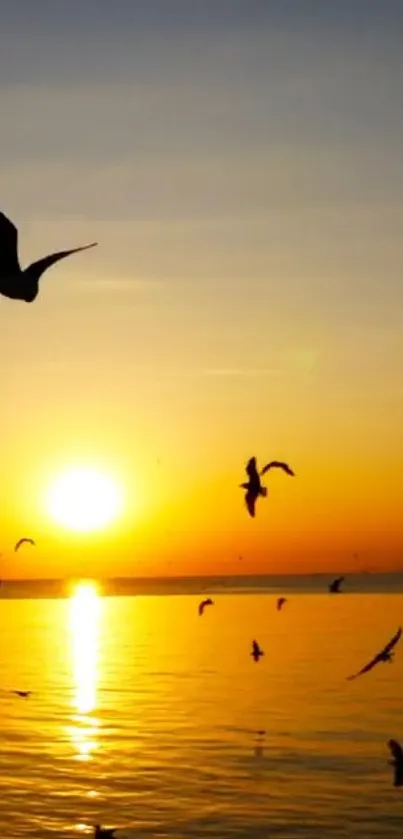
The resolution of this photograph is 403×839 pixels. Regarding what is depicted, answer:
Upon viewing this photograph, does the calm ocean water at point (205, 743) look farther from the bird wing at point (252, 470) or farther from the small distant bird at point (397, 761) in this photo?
the bird wing at point (252, 470)

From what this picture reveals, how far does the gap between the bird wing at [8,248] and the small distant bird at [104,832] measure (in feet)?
64.2

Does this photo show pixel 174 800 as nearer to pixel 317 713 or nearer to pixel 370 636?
pixel 317 713

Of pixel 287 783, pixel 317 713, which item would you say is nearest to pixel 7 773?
pixel 287 783

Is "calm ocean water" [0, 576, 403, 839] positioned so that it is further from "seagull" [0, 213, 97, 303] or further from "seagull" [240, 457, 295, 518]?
"seagull" [0, 213, 97, 303]

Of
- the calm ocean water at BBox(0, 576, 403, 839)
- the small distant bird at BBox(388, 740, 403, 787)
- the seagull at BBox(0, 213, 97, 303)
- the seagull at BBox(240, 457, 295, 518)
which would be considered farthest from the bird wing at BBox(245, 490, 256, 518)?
the small distant bird at BBox(388, 740, 403, 787)

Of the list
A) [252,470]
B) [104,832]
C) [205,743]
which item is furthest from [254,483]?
[205,743]

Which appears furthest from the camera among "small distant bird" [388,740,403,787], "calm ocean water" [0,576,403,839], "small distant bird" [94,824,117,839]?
"small distant bird" [388,740,403,787]

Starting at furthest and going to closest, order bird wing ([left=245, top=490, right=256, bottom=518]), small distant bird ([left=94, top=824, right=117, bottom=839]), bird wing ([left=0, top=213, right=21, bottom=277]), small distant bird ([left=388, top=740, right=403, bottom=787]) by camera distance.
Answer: small distant bird ([left=388, top=740, right=403, bottom=787]) → small distant bird ([left=94, top=824, right=117, bottom=839]) → bird wing ([left=245, top=490, right=256, bottom=518]) → bird wing ([left=0, top=213, right=21, bottom=277])

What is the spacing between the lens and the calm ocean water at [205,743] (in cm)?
3173

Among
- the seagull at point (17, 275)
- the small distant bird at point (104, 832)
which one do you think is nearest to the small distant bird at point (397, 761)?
the small distant bird at point (104, 832)

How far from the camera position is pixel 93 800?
111 feet

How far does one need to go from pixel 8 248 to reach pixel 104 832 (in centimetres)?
2041

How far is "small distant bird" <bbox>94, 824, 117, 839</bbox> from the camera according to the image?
29.4 m

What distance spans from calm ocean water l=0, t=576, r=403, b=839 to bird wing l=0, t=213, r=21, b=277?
20.2 meters
